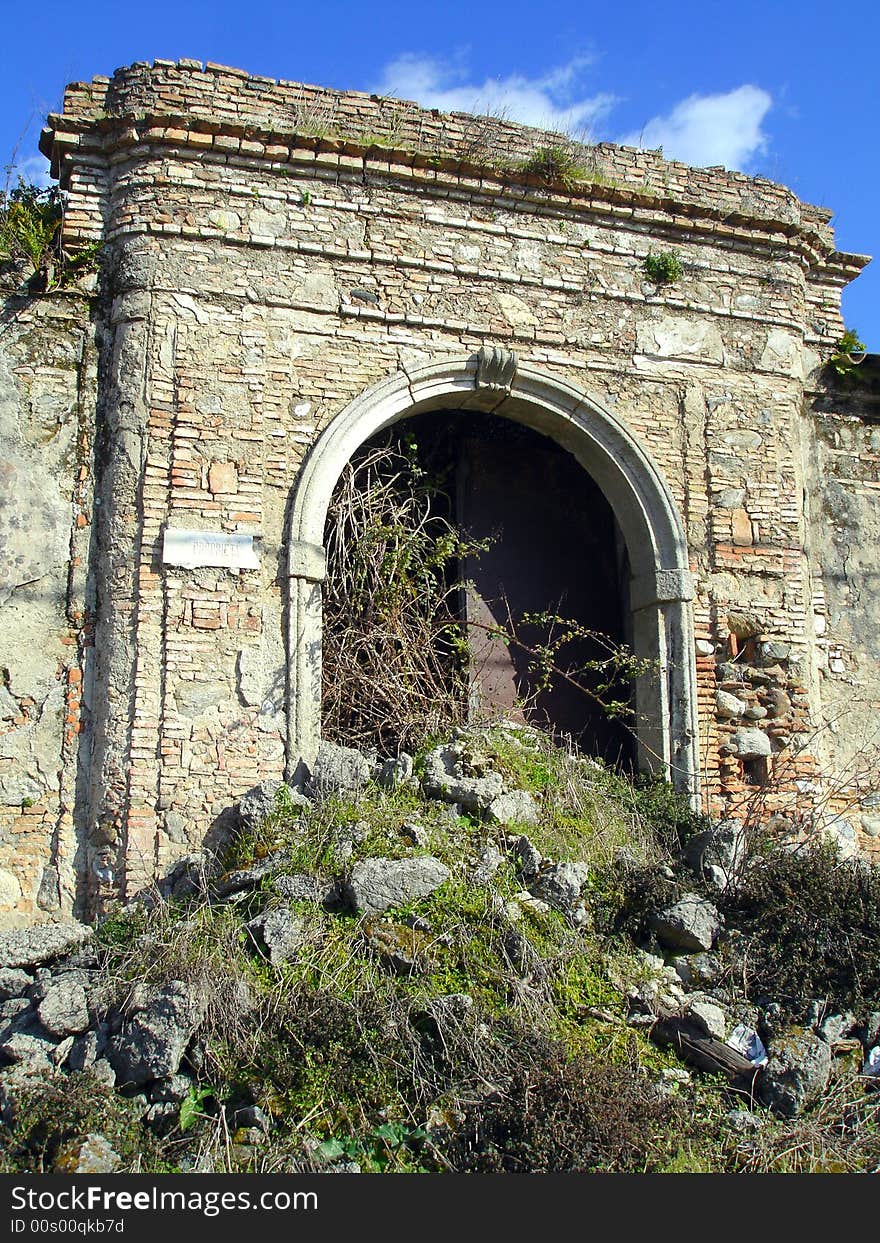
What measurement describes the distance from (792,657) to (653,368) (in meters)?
2.15

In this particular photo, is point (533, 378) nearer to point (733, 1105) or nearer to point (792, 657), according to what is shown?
point (792, 657)

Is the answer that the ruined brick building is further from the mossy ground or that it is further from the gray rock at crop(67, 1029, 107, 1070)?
the gray rock at crop(67, 1029, 107, 1070)

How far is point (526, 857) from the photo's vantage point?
18.9ft

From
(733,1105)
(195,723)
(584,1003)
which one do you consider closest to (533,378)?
(195,723)

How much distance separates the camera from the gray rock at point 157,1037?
4516 mm

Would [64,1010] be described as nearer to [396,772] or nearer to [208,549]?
[396,772]

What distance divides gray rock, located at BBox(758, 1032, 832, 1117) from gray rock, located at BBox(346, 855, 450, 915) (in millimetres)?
1669

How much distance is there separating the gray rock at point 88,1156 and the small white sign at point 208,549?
3.18m

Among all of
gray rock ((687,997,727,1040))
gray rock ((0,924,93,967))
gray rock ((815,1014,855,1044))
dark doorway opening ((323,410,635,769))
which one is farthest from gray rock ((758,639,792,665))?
gray rock ((0,924,93,967))

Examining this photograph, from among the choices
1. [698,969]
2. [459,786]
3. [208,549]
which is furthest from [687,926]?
[208,549]

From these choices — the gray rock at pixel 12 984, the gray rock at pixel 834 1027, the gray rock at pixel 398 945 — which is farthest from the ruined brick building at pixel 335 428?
the gray rock at pixel 834 1027

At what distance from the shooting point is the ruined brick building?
633 centimetres

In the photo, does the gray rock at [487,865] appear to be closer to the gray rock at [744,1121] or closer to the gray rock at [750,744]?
the gray rock at [744,1121]

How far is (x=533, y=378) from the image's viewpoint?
7355 millimetres
